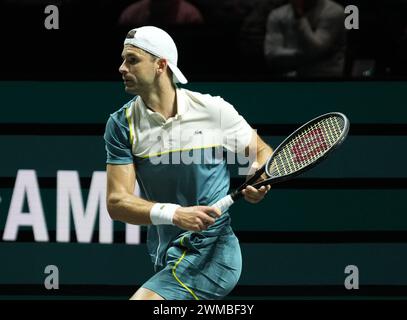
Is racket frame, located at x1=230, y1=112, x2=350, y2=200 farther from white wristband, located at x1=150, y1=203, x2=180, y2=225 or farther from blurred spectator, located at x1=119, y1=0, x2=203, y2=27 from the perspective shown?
→ blurred spectator, located at x1=119, y1=0, x2=203, y2=27

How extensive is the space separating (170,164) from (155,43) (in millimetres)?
599

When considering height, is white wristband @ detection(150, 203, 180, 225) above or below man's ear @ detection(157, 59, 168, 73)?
below

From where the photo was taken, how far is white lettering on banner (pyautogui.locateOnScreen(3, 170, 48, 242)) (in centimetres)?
696

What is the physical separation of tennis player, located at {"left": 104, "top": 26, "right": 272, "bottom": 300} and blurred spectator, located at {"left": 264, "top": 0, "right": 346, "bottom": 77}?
2.11 feet

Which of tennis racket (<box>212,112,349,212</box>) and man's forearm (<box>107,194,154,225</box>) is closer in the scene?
tennis racket (<box>212,112,349,212</box>)

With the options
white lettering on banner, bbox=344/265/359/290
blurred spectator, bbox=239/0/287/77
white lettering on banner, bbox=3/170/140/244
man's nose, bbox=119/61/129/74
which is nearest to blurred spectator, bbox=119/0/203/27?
blurred spectator, bbox=239/0/287/77

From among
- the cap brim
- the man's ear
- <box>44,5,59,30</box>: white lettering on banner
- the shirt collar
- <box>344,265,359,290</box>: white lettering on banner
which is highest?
<box>44,5,59,30</box>: white lettering on banner

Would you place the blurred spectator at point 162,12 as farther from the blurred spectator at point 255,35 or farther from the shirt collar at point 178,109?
the shirt collar at point 178,109

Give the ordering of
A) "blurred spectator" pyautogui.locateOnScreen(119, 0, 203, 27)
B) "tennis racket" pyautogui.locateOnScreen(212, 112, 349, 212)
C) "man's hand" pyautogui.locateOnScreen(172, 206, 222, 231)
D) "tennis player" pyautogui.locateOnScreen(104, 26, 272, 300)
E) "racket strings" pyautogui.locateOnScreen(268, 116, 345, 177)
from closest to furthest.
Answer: "man's hand" pyautogui.locateOnScreen(172, 206, 222, 231), "tennis racket" pyautogui.locateOnScreen(212, 112, 349, 212), "racket strings" pyautogui.locateOnScreen(268, 116, 345, 177), "tennis player" pyautogui.locateOnScreen(104, 26, 272, 300), "blurred spectator" pyautogui.locateOnScreen(119, 0, 203, 27)

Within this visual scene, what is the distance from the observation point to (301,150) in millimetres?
6406

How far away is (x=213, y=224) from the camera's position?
6.42 metres

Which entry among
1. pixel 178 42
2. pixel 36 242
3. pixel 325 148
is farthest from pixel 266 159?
pixel 36 242
